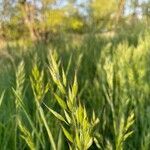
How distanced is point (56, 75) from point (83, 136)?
0.25 ft

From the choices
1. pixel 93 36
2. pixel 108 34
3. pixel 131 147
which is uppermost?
pixel 131 147

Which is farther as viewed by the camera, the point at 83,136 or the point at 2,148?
the point at 2,148

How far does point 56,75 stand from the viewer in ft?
1.23

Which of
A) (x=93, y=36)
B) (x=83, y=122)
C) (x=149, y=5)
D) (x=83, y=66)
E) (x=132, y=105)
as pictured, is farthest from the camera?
(x=149, y=5)

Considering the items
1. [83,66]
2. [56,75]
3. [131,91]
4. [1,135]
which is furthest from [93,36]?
[56,75]

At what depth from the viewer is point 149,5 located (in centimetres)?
308

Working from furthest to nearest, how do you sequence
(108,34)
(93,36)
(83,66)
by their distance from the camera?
(108,34), (93,36), (83,66)

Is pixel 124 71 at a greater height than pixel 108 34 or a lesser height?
greater

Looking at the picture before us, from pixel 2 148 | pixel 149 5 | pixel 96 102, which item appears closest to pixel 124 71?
pixel 96 102

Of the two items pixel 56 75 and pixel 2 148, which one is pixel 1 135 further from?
pixel 56 75

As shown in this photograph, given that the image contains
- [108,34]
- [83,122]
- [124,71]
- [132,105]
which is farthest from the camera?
[108,34]

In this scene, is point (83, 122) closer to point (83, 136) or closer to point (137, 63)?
point (83, 136)

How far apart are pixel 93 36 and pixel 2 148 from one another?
1.68 m

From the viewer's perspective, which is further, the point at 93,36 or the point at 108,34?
the point at 108,34
